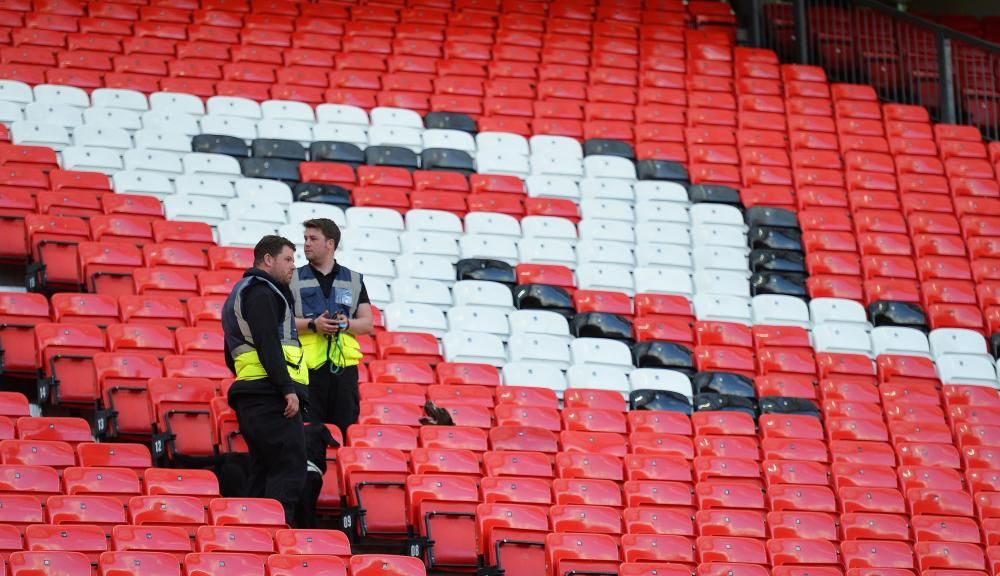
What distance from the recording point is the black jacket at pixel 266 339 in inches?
306

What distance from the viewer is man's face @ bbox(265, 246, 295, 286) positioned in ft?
26.0

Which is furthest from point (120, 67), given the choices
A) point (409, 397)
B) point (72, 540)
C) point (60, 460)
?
point (72, 540)

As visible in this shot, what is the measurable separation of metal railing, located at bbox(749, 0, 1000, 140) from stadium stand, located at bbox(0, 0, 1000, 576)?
0.59m

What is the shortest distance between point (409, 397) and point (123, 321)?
1855 mm

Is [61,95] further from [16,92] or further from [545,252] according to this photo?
[545,252]

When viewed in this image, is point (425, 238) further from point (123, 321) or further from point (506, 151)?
point (123, 321)

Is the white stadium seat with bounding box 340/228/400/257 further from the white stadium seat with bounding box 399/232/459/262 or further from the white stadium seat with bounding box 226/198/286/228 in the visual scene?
the white stadium seat with bounding box 226/198/286/228

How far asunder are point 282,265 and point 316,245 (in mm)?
476

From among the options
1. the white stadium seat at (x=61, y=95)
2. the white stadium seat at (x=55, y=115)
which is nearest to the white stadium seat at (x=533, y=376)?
the white stadium seat at (x=55, y=115)

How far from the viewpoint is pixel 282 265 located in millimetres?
7938

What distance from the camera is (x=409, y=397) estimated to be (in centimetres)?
950

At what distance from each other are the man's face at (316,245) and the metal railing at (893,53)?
9.10 metres

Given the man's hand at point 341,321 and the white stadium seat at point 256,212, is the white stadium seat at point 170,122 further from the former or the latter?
the man's hand at point 341,321

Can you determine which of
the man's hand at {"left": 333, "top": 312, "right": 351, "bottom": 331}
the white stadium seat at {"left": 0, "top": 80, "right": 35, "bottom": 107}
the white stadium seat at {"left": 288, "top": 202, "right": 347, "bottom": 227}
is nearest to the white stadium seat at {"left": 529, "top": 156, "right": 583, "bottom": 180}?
the white stadium seat at {"left": 288, "top": 202, "right": 347, "bottom": 227}
